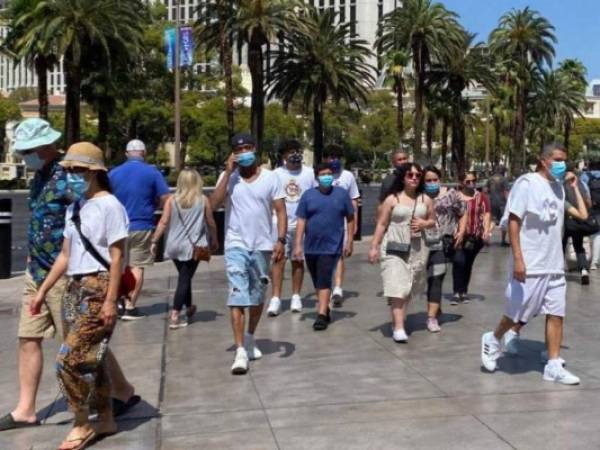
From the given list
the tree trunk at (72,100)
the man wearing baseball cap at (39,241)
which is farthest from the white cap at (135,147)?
the tree trunk at (72,100)

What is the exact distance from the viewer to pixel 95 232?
4.99 m

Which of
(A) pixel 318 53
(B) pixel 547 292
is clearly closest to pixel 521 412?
(B) pixel 547 292

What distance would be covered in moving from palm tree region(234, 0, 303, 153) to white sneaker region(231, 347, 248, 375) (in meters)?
31.8

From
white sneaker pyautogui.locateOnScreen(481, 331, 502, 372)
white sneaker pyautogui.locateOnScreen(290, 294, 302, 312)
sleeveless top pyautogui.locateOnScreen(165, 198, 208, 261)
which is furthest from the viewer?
white sneaker pyautogui.locateOnScreen(290, 294, 302, 312)

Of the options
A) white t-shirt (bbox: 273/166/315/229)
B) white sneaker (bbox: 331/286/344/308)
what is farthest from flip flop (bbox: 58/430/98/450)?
white sneaker (bbox: 331/286/344/308)

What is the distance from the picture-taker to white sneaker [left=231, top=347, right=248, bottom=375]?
6.75 m

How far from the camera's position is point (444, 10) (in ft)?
181

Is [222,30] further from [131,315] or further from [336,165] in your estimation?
[131,315]

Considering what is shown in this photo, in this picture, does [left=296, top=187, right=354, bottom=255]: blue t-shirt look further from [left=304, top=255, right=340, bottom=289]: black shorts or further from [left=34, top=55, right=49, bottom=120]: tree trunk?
[left=34, top=55, right=49, bottom=120]: tree trunk

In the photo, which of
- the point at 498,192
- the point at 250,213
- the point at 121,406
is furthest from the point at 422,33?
the point at 121,406

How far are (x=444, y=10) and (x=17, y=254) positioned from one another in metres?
43.2

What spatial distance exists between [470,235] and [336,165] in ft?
5.71

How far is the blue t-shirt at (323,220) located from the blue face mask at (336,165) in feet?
1.67

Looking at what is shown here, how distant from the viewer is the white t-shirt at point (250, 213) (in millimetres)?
6902
